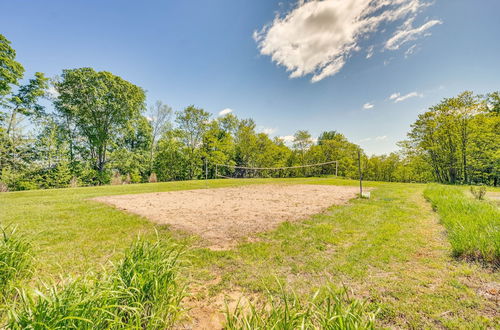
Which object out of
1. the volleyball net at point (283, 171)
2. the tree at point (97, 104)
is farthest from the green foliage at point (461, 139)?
the tree at point (97, 104)

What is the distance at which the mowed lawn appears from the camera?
2031mm

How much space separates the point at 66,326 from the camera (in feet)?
3.82

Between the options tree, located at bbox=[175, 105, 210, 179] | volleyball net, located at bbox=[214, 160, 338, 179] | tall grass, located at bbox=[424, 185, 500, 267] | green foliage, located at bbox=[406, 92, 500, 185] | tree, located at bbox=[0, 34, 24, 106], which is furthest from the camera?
volleyball net, located at bbox=[214, 160, 338, 179]

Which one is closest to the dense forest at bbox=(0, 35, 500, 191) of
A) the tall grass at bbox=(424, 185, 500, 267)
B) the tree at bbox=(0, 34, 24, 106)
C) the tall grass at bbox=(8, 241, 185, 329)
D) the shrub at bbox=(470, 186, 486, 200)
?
the tree at bbox=(0, 34, 24, 106)

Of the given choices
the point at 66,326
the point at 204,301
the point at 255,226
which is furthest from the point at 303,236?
the point at 66,326

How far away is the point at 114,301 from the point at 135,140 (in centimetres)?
3544

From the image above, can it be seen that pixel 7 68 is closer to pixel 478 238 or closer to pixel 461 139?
pixel 478 238

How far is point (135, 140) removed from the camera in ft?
103

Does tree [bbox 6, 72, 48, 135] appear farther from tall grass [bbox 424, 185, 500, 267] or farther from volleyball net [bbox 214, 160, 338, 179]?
tall grass [bbox 424, 185, 500, 267]

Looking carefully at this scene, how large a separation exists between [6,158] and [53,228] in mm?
21415

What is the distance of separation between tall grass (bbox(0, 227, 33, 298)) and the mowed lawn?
23 centimetres

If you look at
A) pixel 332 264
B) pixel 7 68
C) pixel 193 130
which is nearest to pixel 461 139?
pixel 332 264

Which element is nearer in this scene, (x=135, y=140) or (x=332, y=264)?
(x=332, y=264)

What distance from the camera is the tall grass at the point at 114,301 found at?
1.20 metres
